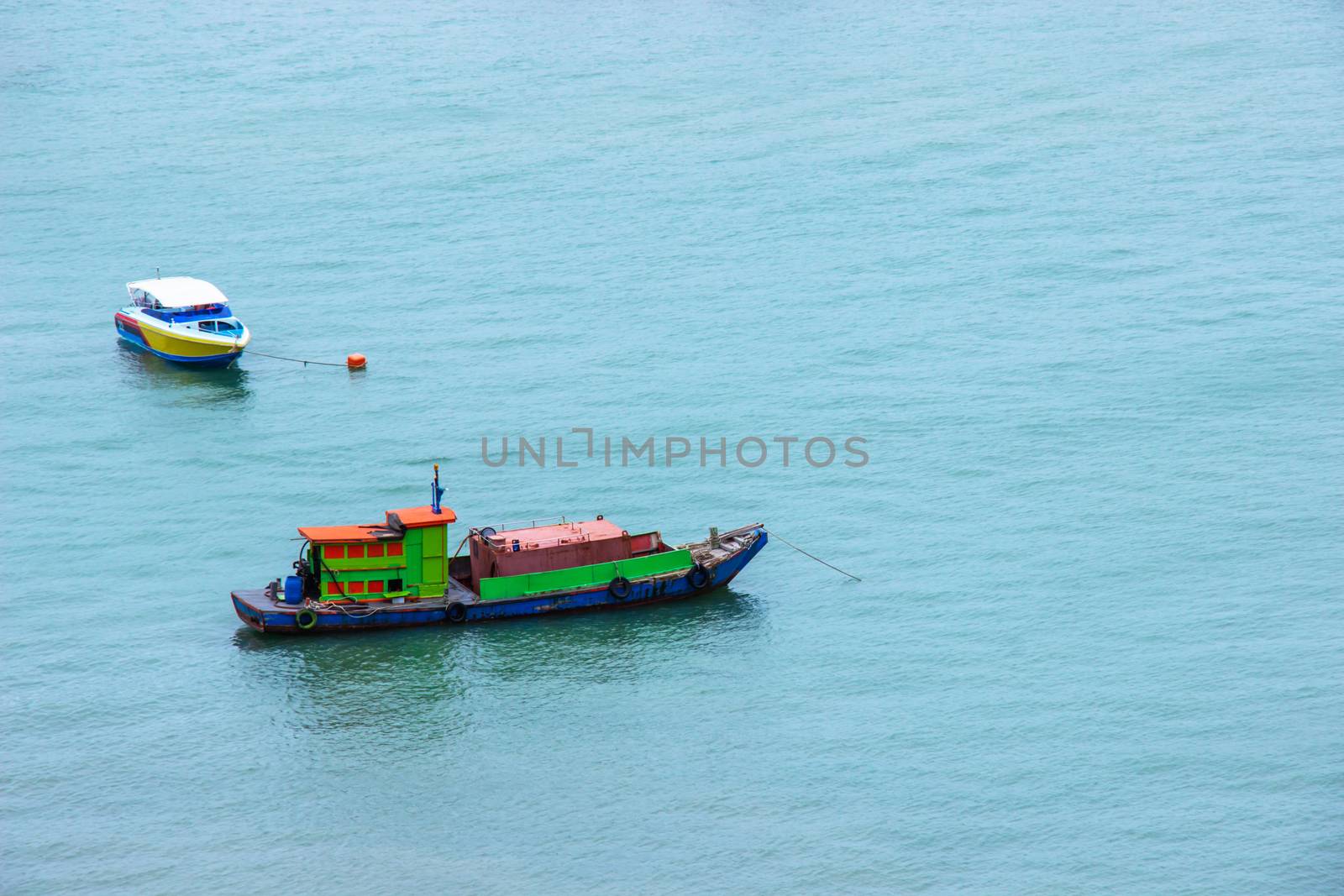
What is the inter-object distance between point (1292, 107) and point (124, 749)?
117 meters

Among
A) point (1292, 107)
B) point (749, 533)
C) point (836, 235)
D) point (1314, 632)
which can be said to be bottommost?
point (1314, 632)

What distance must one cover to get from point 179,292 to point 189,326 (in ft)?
10.6

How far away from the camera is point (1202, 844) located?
6250 cm

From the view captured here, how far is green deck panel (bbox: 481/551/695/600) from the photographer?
76.2 metres

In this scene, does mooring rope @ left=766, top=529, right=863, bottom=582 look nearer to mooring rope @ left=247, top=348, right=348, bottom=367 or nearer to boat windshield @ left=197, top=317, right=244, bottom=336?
mooring rope @ left=247, top=348, right=348, bottom=367

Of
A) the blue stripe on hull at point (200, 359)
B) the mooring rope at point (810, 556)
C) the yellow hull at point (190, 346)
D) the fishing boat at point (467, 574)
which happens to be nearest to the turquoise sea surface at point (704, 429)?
the mooring rope at point (810, 556)

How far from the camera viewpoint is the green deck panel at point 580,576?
76.2 meters

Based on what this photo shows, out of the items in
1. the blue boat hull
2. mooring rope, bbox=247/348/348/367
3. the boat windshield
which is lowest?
the blue boat hull

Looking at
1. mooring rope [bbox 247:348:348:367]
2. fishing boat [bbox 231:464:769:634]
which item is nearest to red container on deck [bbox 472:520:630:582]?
fishing boat [bbox 231:464:769:634]

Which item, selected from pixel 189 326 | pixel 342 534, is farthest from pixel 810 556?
pixel 189 326

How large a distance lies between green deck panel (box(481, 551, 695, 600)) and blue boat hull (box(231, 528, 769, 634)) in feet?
1.14

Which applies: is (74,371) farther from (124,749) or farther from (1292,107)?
(1292,107)

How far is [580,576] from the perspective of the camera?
77.0 meters

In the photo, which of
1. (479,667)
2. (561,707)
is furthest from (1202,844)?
(479,667)
